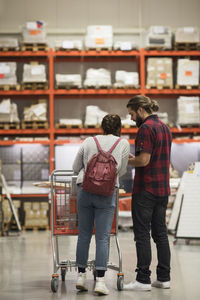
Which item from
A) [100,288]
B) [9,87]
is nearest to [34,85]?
[9,87]

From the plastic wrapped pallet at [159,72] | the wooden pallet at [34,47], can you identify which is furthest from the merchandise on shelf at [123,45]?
A: the wooden pallet at [34,47]

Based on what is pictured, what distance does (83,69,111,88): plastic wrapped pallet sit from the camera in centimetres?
1304

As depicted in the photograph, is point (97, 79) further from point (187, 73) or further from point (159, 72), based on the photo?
point (187, 73)

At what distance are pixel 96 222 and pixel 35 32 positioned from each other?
28.4 ft

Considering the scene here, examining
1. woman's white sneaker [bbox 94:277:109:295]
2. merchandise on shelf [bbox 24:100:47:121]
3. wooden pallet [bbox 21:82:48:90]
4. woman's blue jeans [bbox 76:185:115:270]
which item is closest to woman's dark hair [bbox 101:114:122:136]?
woman's blue jeans [bbox 76:185:115:270]

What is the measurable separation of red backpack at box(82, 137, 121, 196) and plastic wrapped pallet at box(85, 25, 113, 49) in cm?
839

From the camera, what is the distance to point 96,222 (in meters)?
5.09

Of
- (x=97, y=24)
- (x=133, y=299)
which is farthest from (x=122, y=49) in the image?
(x=133, y=299)

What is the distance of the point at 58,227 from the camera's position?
5453 millimetres

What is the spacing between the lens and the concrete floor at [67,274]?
5090mm

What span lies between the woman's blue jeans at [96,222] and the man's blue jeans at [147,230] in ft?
0.84

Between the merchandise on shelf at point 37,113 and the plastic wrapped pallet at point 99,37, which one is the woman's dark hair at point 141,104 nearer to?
the merchandise on shelf at point 37,113

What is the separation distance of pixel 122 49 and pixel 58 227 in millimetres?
8339

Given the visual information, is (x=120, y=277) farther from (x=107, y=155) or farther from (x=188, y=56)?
(x=188, y=56)
